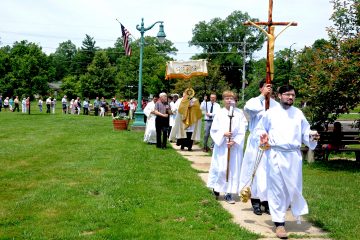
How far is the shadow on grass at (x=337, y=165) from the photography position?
1191 centimetres

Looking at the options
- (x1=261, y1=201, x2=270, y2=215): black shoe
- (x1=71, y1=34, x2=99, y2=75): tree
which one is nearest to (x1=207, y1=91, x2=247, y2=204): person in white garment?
(x1=261, y1=201, x2=270, y2=215): black shoe

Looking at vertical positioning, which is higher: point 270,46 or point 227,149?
point 270,46

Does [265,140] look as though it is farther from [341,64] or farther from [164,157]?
[164,157]

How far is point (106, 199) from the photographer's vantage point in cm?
770

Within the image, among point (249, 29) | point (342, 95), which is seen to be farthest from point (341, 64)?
point (249, 29)

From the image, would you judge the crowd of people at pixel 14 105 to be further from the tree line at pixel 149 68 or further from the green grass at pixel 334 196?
the green grass at pixel 334 196

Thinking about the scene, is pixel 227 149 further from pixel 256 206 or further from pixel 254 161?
pixel 256 206

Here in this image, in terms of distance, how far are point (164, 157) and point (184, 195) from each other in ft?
16.4

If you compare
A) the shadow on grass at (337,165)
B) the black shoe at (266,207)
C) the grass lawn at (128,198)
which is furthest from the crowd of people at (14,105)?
the black shoe at (266,207)

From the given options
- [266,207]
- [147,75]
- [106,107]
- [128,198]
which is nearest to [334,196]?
[266,207]

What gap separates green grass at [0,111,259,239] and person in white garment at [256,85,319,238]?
2.01ft

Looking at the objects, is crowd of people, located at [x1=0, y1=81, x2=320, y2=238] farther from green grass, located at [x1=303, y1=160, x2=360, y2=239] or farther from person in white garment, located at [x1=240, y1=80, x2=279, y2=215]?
green grass, located at [x1=303, y1=160, x2=360, y2=239]

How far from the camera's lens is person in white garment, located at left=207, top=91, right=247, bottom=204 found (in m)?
7.93

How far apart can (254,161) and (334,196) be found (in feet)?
6.35
